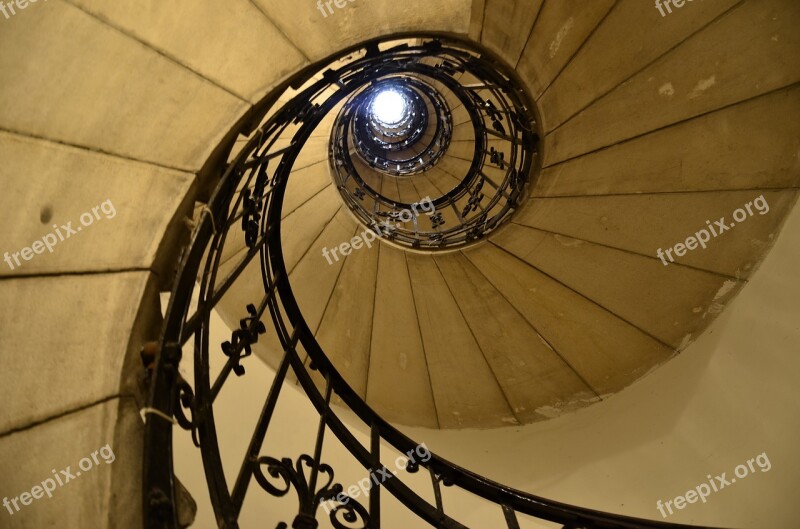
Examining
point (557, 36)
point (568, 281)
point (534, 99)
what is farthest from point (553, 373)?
point (557, 36)

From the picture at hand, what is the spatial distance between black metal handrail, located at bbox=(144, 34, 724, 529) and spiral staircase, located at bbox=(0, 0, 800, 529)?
0.01 m

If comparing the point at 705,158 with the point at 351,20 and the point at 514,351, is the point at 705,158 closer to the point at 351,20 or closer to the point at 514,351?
the point at 514,351

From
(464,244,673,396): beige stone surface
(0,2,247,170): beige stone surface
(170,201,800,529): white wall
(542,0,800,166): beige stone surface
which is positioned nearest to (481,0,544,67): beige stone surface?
(542,0,800,166): beige stone surface

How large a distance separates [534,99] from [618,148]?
0.92 metres

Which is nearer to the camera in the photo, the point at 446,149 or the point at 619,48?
the point at 619,48

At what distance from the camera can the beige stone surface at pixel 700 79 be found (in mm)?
3176

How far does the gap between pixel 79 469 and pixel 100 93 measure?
1.28 m

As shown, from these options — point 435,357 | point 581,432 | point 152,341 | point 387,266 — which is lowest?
point 152,341

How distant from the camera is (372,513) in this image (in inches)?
77.9

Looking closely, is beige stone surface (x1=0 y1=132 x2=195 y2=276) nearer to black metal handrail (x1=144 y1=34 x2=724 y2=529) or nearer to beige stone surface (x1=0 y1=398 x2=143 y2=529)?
black metal handrail (x1=144 y1=34 x2=724 y2=529)

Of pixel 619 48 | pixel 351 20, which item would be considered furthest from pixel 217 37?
pixel 619 48

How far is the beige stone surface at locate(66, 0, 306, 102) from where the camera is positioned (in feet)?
5.82

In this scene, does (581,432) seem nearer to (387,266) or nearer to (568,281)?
(568,281)

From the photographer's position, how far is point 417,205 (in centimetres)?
524
